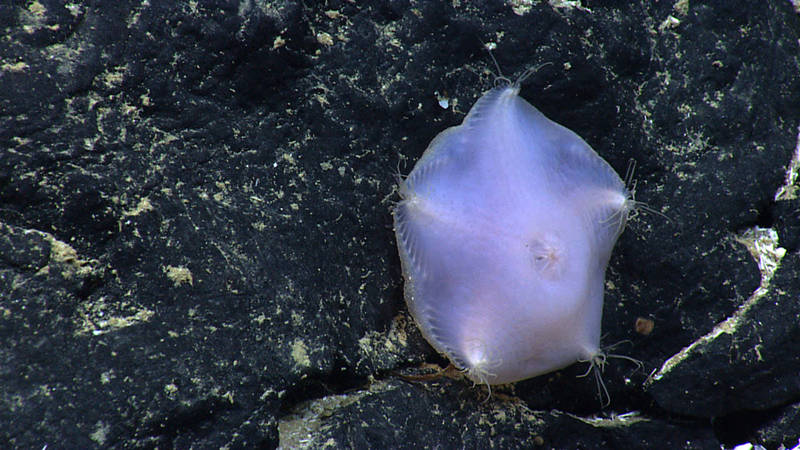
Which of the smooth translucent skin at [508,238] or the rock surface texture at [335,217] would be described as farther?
the smooth translucent skin at [508,238]

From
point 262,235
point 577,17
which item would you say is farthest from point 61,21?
point 577,17

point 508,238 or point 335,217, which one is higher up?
point 508,238

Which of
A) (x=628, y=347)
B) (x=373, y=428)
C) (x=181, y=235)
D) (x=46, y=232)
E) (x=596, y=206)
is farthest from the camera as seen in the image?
(x=628, y=347)

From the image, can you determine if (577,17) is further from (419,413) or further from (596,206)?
(419,413)

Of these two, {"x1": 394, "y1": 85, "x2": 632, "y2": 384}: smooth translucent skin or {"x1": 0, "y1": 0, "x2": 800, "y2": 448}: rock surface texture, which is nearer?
{"x1": 0, "y1": 0, "x2": 800, "y2": 448}: rock surface texture
